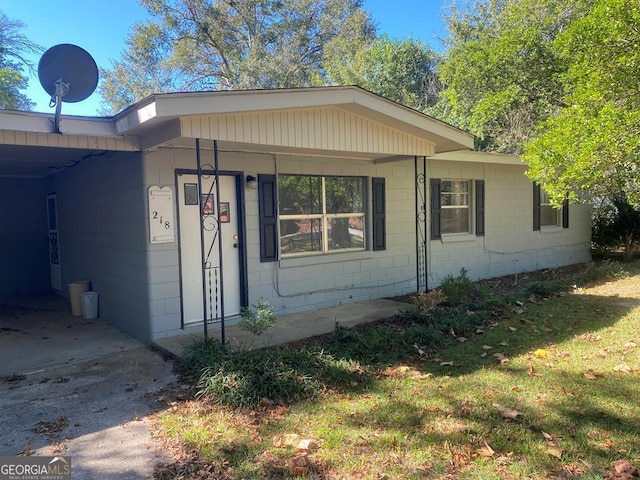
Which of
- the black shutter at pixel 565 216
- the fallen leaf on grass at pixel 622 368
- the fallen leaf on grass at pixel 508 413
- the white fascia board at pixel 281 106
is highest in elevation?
the white fascia board at pixel 281 106

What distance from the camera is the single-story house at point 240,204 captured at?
5.02m

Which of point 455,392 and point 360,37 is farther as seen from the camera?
point 360,37

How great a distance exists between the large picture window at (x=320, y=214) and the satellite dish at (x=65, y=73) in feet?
8.88

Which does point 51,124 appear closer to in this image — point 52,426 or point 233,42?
point 52,426

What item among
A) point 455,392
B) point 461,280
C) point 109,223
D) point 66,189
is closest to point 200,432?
point 455,392

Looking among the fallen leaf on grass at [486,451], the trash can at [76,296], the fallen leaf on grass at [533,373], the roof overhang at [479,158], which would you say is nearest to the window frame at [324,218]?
the roof overhang at [479,158]

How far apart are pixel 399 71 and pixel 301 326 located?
14.6 meters

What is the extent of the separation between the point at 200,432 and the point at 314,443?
2.73 ft

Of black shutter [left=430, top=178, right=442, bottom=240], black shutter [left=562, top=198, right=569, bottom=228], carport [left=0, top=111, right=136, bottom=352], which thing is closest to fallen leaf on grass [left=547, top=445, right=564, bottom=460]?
carport [left=0, top=111, right=136, bottom=352]

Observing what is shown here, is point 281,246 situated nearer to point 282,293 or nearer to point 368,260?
point 282,293

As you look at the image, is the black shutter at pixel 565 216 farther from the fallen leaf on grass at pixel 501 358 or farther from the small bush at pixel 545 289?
the fallen leaf on grass at pixel 501 358

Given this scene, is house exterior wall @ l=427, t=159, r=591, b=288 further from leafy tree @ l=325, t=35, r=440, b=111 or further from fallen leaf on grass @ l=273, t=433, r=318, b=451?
leafy tree @ l=325, t=35, r=440, b=111

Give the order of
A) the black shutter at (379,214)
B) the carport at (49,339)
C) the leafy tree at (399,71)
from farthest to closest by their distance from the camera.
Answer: the leafy tree at (399,71) → the black shutter at (379,214) → the carport at (49,339)

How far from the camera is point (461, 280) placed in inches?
277
